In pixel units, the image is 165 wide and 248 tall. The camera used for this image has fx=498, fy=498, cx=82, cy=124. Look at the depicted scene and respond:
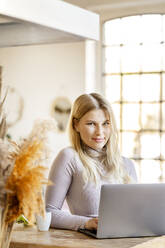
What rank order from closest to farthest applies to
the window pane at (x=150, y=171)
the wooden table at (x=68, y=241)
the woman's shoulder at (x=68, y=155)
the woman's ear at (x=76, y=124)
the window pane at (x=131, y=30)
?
1. the wooden table at (x=68, y=241)
2. the woman's shoulder at (x=68, y=155)
3. the woman's ear at (x=76, y=124)
4. the window pane at (x=150, y=171)
5. the window pane at (x=131, y=30)

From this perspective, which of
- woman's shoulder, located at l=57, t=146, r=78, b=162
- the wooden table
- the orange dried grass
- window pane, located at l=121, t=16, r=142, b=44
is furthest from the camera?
window pane, located at l=121, t=16, r=142, b=44

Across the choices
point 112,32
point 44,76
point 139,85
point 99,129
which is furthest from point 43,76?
point 99,129

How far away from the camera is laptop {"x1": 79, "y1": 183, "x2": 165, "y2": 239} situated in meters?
2.08

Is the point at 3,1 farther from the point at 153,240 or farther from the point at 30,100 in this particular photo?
the point at 30,100

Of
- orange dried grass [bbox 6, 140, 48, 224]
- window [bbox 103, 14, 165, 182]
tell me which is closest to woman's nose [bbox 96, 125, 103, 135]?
orange dried grass [bbox 6, 140, 48, 224]

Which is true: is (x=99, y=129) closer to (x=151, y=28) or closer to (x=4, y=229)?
(x=4, y=229)

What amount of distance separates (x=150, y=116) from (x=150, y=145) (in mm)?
345

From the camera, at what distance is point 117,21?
600cm

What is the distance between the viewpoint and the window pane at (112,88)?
6.07m

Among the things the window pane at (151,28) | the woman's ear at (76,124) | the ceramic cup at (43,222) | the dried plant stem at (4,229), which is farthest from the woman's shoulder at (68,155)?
the window pane at (151,28)

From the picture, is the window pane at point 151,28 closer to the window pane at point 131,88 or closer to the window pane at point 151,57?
the window pane at point 151,57

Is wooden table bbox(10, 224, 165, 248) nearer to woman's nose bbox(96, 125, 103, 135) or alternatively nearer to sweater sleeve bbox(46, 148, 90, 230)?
sweater sleeve bbox(46, 148, 90, 230)

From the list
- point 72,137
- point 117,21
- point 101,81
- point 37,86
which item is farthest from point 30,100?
point 72,137

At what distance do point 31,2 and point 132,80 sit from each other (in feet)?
13.8
